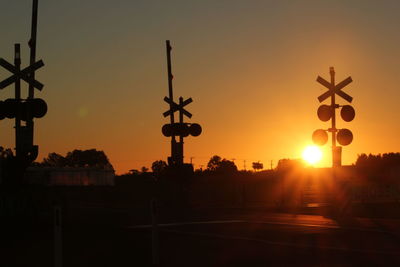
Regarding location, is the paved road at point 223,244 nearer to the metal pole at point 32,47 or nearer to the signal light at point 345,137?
the metal pole at point 32,47

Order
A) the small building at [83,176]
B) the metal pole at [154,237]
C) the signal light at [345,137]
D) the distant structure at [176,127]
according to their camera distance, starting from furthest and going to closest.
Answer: the small building at [83,176] → the distant structure at [176,127] → the signal light at [345,137] → the metal pole at [154,237]

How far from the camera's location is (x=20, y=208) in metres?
22.5

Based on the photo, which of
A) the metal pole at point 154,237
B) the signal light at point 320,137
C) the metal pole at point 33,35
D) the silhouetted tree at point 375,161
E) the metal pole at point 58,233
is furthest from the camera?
the silhouetted tree at point 375,161

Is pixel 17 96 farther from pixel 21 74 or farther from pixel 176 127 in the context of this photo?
pixel 176 127

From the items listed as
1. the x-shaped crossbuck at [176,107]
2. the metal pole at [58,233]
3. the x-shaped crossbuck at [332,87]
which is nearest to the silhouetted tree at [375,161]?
the x-shaped crossbuck at [176,107]

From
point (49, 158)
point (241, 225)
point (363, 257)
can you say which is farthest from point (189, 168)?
point (49, 158)

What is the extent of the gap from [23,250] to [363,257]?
23.9ft

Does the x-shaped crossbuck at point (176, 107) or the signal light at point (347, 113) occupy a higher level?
the x-shaped crossbuck at point (176, 107)

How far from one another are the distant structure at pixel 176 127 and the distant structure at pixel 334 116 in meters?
9.40

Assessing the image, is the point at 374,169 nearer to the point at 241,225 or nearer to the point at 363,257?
the point at 241,225

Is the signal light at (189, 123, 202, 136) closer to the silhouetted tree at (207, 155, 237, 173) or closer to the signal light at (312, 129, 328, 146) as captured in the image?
the signal light at (312, 129, 328, 146)

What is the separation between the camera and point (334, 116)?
1198 inches

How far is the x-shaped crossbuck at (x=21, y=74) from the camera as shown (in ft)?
89.7

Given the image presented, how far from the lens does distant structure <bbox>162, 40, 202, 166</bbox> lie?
3825 cm
